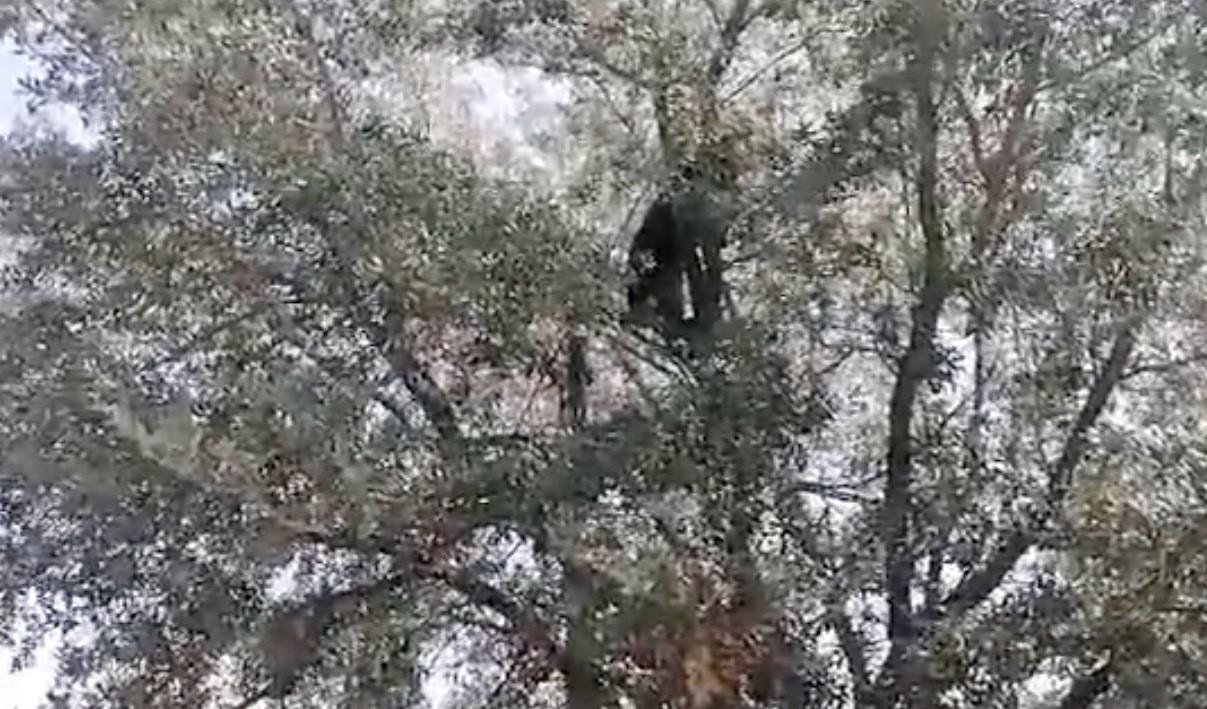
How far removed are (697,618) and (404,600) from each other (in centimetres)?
40

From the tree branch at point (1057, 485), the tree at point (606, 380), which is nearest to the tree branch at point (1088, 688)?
the tree at point (606, 380)

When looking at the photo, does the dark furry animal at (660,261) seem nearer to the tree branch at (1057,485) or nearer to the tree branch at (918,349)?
the tree branch at (918,349)

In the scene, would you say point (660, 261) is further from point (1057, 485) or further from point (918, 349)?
point (1057, 485)

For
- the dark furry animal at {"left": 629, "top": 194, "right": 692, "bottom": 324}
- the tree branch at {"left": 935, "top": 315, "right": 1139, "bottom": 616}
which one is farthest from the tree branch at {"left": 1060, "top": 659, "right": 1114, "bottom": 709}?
the dark furry animal at {"left": 629, "top": 194, "right": 692, "bottom": 324}

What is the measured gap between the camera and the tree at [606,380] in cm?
279

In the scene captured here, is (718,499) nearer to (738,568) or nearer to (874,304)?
(738,568)

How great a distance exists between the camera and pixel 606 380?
2.96 metres

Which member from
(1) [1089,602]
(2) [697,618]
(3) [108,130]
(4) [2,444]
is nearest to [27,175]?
(3) [108,130]

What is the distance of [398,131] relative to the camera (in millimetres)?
2986

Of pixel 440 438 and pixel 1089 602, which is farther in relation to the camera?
pixel 440 438

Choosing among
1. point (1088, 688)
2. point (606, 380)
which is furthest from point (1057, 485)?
Result: point (606, 380)

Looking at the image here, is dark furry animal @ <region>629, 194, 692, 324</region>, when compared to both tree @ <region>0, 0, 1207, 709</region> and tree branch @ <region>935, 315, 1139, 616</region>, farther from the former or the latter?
tree branch @ <region>935, 315, 1139, 616</region>

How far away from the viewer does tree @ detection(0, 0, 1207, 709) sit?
2787 mm

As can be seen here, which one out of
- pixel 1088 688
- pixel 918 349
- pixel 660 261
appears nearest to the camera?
pixel 1088 688
